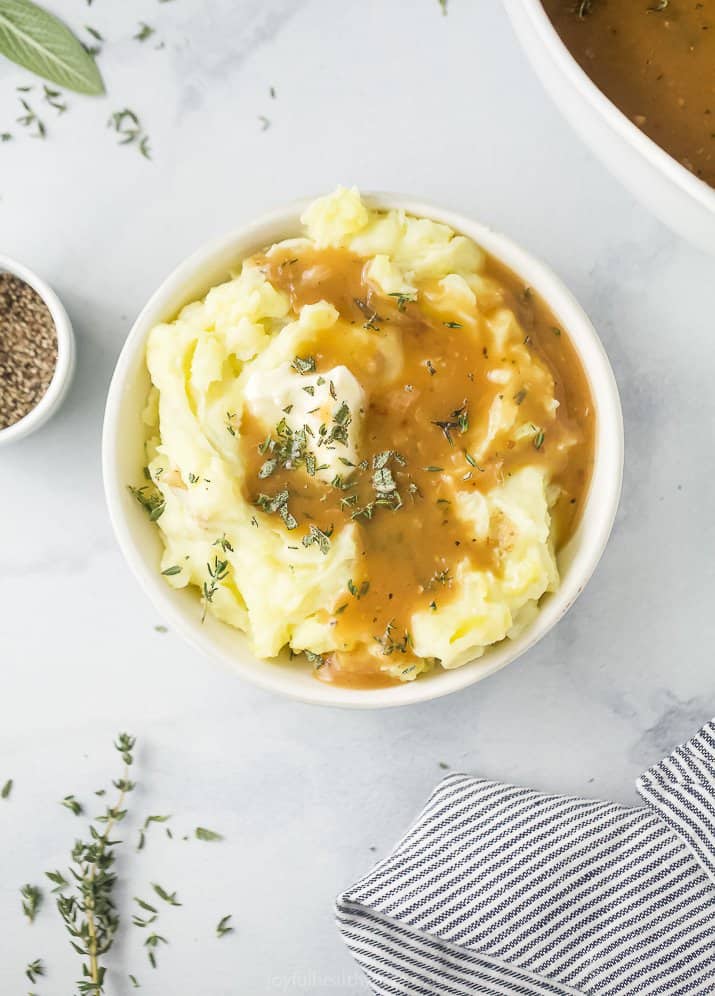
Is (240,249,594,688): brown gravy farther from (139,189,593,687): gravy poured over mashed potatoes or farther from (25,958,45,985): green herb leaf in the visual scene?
(25,958,45,985): green herb leaf

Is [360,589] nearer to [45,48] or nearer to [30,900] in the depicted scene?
[30,900]

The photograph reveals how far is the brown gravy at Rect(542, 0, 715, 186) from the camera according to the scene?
289cm

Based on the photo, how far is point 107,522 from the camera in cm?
416

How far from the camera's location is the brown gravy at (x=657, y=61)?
2.89 m

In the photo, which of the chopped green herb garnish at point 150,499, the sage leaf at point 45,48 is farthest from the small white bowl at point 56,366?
the sage leaf at point 45,48

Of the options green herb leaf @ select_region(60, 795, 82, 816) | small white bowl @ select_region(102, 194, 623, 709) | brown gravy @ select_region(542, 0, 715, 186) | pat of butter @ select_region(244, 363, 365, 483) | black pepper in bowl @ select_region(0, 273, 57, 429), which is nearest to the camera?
brown gravy @ select_region(542, 0, 715, 186)

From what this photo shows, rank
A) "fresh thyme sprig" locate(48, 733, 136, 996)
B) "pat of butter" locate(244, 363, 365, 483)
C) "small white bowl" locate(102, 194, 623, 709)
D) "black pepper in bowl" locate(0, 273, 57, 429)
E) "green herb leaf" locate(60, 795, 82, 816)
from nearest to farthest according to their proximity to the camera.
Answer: "pat of butter" locate(244, 363, 365, 483), "small white bowl" locate(102, 194, 623, 709), "black pepper in bowl" locate(0, 273, 57, 429), "fresh thyme sprig" locate(48, 733, 136, 996), "green herb leaf" locate(60, 795, 82, 816)

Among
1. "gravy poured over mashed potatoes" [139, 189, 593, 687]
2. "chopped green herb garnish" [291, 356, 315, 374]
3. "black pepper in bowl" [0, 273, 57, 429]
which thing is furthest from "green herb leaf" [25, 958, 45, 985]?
"chopped green herb garnish" [291, 356, 315, 374]

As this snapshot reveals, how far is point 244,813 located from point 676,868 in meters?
1.62

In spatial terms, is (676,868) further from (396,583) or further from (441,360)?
(441,360)

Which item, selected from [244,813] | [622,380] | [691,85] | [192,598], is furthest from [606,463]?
[244,813]

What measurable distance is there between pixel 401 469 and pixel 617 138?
1182 millimetres

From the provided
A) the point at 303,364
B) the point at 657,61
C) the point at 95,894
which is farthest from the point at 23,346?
the point at 657,61

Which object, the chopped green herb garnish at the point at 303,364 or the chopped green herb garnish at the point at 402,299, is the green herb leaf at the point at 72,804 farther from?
the chopped green herb garnish at the point at 402,299
